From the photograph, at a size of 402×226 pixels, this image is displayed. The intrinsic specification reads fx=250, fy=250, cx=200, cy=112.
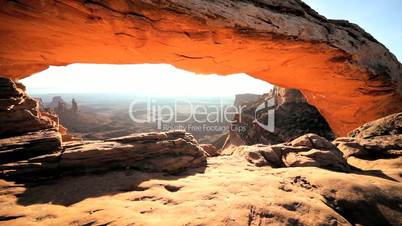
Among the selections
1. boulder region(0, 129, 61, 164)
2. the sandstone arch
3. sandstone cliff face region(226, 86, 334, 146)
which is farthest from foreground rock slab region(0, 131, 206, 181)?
sandstone cliff face region(226, 86, 334, 146)

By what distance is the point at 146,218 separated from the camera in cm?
427

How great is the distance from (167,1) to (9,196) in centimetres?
556

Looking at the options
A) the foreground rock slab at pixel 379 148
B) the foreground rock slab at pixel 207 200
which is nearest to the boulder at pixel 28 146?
the foreground rock slab at pixel 207 200

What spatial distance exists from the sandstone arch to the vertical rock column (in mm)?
1652

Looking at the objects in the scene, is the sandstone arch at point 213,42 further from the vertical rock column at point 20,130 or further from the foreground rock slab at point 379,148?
the foreground rock slab at point 379,148

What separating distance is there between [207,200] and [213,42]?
4.93 metres

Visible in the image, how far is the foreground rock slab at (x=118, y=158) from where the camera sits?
19.5 ft

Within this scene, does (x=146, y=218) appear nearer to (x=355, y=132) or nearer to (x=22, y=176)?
(x=22, y=176)

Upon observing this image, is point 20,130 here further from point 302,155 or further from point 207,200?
point 302,155

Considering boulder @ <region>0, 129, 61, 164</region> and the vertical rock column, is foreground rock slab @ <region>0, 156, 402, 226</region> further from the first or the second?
the vertical rock column

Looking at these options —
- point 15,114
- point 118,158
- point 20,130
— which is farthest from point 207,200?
point 15,114

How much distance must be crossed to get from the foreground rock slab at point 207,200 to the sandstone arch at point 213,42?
3.98 m

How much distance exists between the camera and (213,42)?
310 inches

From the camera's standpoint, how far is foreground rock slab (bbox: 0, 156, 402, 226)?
14.1ft
